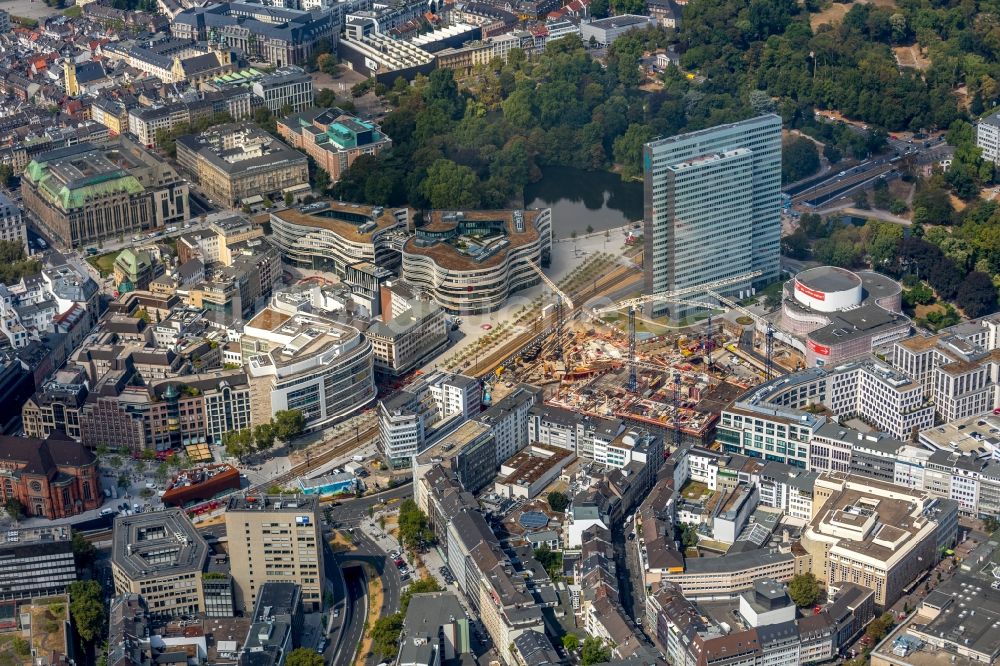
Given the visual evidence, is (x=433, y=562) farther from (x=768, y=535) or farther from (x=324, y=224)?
(x=324, y=224)

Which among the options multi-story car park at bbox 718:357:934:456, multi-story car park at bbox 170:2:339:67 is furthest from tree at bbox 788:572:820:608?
multi-story car park at bbox 170:2:339:67

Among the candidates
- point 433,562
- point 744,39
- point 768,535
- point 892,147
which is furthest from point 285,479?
point 744,39

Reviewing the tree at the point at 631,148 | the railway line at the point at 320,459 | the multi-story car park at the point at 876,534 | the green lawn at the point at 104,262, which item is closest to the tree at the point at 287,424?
the railway line at the point at 320,459

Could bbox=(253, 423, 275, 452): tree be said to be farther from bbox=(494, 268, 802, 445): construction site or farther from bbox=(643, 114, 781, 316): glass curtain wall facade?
bbox=(643, 114, 781, 316): glass curtain wall facade

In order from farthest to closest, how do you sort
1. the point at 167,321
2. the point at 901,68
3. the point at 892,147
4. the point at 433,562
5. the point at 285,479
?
the point at 901,68 < the point at 892,147 < the point at 167,321 < the point at 285,479 < the point at 433,562

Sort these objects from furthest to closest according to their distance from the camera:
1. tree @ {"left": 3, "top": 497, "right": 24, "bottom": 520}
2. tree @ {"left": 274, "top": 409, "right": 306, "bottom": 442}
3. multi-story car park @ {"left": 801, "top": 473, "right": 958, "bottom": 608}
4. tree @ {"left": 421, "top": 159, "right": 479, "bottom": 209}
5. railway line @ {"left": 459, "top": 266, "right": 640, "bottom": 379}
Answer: tree @ {"left": 421, "top": 159, "right": 479, "bottom": 209} < railway line @ {"left": 459, "top": 266, "right": 640, "bottom": 379} < tree @ {"left": 274, "top": 409, "right": 306, "bottom": 442} < tree @ {"left": 3, "top": 497, "right": 24, "bottom": 520} < multi-story car park @ {"left": 801, "top": 473, "right": 958, "bottom": 608}

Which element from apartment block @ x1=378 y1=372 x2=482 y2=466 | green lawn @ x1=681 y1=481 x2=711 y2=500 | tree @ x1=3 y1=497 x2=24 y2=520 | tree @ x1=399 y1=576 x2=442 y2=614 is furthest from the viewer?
apartment block @ x1=378 y1=372 x2=482 y2=466

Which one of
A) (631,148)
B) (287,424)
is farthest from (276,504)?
(631,148)
